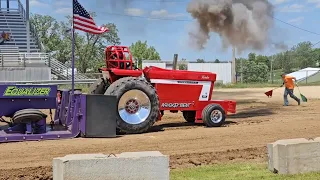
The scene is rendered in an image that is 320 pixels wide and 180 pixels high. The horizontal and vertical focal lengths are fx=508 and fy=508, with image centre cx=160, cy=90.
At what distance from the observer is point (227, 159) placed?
907 centimetres

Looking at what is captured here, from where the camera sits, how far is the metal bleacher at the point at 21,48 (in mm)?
37312

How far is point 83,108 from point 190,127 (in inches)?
135

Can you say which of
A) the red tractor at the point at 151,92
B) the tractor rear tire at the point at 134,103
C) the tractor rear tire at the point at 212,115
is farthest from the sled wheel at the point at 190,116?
the tractor rear tire at the point at 134,103

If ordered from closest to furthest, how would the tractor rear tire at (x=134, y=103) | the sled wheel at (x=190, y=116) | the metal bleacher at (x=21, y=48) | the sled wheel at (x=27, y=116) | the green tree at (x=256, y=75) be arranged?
the sled wheel at (x=27, y=116), the tractor rear tire at (x=134, y=103), the sled wheel at (x=190, y=116), the metal bleacher at (x=21, y=48), the green tree at (x=256, y=75)

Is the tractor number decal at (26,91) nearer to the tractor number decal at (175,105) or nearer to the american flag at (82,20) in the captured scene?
the american flag at (82,20)

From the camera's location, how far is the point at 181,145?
33.6 ft

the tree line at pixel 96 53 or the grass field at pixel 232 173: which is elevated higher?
the tree line at pixel 96 53

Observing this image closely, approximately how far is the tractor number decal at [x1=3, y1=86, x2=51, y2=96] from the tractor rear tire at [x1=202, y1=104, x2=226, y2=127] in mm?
4075

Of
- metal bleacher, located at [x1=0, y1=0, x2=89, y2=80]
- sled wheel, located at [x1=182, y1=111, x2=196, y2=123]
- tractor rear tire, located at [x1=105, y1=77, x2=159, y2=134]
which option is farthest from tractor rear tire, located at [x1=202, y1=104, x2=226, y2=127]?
metal bleacher, located at [x1=0, y1=0, x2=89, y2=80]

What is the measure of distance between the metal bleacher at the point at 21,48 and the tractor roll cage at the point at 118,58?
80.4 ft

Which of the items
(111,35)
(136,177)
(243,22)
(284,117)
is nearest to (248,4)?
(243,22)

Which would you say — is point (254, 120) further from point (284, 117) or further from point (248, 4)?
point (248, 4)

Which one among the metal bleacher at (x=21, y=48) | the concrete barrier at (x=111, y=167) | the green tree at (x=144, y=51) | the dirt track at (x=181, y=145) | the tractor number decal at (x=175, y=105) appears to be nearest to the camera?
the concrete barrier at (x=111, y=167)

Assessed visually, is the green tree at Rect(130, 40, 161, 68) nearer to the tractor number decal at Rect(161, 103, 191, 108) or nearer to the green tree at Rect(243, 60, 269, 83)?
the green tree at Rect(243, 60, 269, 83)
